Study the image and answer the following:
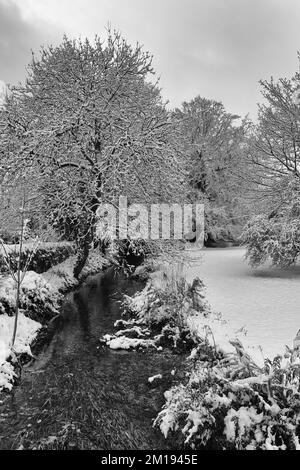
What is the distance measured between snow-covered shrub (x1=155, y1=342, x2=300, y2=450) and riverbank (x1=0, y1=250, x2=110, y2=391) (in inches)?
127

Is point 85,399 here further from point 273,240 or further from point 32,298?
point 273,240

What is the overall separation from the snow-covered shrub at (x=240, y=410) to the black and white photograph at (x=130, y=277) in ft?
0.06

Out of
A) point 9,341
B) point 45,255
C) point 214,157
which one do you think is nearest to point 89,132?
point 45,255

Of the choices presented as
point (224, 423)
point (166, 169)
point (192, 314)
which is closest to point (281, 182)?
point (166, 169)

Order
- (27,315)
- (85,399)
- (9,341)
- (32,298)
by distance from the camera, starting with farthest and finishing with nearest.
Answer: (32,298), (27,315), (9,341), (85,399)

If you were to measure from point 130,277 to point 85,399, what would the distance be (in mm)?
10661

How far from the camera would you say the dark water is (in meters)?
4.50

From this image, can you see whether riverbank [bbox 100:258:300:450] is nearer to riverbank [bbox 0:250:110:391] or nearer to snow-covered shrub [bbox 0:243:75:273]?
riverbank [bbox 0:250:110:391]

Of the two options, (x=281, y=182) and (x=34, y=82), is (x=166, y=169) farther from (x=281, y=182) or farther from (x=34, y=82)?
(x=34, y=82)

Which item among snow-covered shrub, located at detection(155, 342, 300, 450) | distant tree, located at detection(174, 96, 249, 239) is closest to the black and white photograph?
snow-covered shrub, located at detection(155, 342, 300, 450)

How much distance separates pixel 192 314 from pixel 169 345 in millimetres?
1313

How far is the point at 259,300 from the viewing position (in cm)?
976

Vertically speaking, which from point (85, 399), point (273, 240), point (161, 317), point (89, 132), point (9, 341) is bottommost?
point (85, 399)

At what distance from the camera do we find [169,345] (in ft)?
25.2
